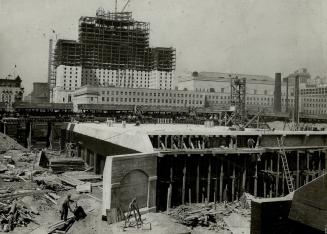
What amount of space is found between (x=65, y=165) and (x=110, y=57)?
104436 millimetres

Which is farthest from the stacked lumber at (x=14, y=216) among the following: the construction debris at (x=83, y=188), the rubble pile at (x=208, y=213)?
the rubble pile at (x=208, y=213)

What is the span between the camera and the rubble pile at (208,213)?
72.1 ft

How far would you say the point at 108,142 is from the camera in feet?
105

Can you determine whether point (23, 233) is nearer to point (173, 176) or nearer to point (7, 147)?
point (173, 176)

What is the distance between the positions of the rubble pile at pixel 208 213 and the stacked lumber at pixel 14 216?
7.97 metres

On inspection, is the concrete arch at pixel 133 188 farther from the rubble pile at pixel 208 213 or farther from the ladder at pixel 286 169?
the ladder at pixel 286 169

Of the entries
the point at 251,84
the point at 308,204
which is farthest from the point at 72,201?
the point at 251,84

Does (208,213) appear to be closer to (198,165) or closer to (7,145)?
(198,165)

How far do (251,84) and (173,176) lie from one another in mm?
123321

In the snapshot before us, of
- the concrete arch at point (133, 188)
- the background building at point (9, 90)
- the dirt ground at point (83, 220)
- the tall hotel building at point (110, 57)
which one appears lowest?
the dirt ground at point (83, 220)

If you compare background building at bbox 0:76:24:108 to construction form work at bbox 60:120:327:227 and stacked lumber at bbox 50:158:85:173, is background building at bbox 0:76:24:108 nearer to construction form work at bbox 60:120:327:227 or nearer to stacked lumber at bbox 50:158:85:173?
stacked lumber at bbox 50:158:85:173

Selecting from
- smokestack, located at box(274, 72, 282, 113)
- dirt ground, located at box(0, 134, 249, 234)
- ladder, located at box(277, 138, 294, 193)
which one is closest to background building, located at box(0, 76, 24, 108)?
smokestack, located at box(274, 72, 282, 113)

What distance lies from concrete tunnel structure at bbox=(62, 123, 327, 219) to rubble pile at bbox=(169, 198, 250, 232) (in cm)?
86

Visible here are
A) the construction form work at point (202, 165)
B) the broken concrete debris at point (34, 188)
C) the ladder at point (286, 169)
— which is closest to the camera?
the broken concrete debris at point (34, 188)
